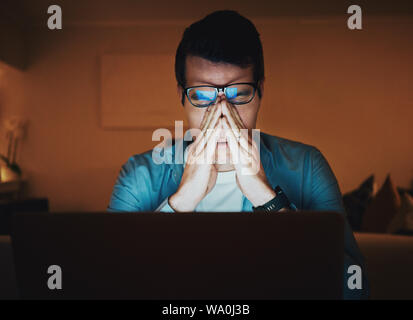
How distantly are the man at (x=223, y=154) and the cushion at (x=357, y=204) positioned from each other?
102 cm

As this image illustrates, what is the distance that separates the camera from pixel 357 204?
200cm

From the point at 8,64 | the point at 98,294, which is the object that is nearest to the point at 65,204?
the point at 8,64

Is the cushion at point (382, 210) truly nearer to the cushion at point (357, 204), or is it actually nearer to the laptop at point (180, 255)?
the cushion at point (357, 204)

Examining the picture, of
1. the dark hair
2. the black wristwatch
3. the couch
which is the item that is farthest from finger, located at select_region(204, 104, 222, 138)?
the couch

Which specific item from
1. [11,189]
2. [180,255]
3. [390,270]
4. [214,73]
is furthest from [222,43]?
[11,189]

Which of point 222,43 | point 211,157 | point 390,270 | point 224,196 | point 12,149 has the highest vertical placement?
point 12,149

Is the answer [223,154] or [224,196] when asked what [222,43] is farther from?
[224,196]

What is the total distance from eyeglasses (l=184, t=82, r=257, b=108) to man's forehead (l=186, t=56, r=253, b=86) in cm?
2

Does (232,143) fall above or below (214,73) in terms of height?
below

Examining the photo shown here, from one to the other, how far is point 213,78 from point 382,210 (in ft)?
4.53

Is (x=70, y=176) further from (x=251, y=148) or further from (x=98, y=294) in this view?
(x=98, y=294)

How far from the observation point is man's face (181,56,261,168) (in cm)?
102

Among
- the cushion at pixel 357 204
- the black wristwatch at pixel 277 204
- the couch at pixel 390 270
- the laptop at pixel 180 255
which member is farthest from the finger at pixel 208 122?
the cushion at pixel 357 204

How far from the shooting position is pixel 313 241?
45 cm
